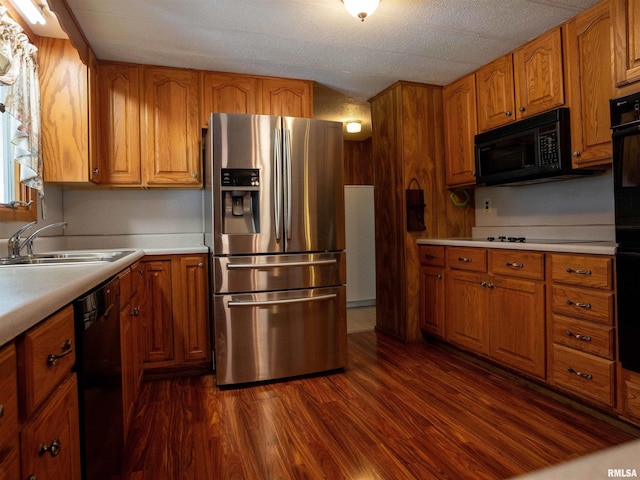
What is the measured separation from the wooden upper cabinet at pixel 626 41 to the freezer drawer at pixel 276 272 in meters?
1.75

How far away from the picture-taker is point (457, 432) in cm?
179

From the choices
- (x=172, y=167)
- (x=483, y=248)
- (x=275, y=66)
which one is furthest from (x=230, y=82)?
(x=483, y=248)

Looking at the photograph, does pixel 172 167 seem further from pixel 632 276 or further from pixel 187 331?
pixel 632 276

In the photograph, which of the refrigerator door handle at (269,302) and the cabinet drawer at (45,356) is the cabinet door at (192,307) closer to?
the refrigerator door handle at (269,302)

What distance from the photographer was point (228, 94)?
288 cm

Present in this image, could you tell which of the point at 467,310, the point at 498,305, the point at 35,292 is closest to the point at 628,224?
the point at 498,305

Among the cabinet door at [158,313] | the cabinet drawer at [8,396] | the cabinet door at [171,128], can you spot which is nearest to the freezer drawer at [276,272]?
the cabinet door at [158,313]

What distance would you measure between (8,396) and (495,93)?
10.1 feet

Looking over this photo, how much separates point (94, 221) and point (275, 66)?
1.80 metres

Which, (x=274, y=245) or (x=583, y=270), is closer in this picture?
(x=583, y=270)

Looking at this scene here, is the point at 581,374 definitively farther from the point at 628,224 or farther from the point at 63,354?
the point at 63,354

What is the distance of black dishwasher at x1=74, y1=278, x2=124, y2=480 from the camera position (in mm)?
1006

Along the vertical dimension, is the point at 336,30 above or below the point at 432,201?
above

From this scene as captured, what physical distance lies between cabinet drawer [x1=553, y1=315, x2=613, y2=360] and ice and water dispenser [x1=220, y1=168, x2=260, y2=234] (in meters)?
1.81
